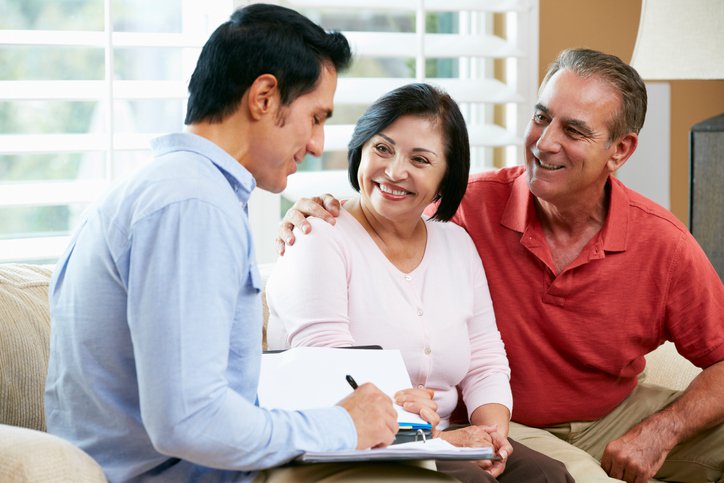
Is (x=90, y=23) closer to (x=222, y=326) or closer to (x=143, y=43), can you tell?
(x=143, y=43)

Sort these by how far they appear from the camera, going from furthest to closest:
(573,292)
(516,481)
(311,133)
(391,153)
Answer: (573,292), (391,153), (516,481), (311,133)

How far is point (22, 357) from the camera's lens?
158 centimetres

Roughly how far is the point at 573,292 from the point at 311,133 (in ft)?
3.02

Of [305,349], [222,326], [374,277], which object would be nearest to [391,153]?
[374,277]

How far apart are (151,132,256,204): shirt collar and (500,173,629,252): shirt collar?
95 centimetres

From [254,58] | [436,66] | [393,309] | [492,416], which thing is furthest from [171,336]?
[436,66]

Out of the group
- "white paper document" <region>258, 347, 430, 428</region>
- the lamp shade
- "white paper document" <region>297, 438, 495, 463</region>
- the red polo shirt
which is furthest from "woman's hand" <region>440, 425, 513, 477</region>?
the lamp shade

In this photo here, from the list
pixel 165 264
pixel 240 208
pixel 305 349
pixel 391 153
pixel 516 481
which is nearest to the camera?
pixel 165 264

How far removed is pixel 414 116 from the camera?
1.83 metres

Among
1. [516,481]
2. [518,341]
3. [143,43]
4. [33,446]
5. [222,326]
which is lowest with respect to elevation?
[516,481]

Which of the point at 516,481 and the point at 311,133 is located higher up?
the point at 311,133

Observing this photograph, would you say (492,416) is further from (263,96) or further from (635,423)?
(263,96)

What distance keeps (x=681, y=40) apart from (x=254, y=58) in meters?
1.52

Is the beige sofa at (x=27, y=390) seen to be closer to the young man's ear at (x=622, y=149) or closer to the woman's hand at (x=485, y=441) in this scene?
the woman's hand at (x=485, y=441)
